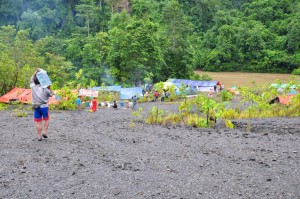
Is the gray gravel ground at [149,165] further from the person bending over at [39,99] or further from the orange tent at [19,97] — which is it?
the orange tent at [19,97]

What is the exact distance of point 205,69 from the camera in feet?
211

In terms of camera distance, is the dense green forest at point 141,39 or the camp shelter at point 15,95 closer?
the camp shelter at point 15,95

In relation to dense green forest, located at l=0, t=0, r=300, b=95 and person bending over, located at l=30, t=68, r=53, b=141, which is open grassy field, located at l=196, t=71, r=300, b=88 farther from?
person bending over, located at l=30, t=68, r=53, b=141

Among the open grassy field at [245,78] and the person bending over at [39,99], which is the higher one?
the person bending over at [39,99]

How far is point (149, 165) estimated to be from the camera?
→ 6824mm

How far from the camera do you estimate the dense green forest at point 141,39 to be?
38938 millimetres

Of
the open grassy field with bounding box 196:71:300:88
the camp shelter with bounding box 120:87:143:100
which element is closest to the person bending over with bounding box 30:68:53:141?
the camp shelter with bounding box 120:87:143:100

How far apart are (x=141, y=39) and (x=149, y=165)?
33361 mm

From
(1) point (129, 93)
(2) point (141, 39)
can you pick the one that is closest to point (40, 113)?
(1) point (129, 93)

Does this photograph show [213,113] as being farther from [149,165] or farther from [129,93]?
[129,93]

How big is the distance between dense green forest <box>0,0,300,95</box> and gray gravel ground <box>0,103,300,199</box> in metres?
18.0

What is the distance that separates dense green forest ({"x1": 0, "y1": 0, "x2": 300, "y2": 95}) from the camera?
1533 inches

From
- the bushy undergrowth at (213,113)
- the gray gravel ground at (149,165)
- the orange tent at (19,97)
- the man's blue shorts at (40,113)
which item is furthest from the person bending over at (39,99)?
the orange tent at (19,97)

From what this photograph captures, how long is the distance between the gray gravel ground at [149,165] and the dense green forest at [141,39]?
59.0 feet
